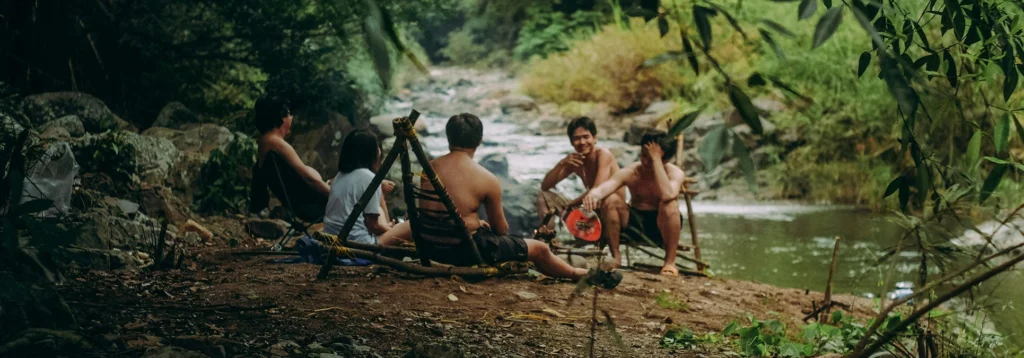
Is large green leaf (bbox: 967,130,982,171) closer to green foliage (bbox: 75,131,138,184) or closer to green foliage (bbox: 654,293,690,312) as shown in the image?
green foliage (bbox: 654,293,690,312)

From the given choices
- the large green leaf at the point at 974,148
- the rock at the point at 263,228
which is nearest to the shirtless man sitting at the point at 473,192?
the rock at the point at 263,228

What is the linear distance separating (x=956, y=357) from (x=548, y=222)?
2.62 meters

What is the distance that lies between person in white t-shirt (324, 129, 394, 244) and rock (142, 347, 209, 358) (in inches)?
94.8

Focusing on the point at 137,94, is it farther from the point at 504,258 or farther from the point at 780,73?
the point at 780,73

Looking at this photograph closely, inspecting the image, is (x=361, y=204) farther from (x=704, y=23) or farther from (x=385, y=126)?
(x=385, y=126)

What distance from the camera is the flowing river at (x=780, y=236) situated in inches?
254

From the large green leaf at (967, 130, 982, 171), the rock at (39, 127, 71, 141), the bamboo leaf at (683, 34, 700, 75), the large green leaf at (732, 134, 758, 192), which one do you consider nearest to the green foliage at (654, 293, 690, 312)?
the large green leaf at (967, 130, 982, 171)

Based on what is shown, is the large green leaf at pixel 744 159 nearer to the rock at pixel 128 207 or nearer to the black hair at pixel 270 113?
the black hair at pixel 270 113

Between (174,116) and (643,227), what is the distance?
15.3 feet

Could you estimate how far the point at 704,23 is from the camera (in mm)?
1665

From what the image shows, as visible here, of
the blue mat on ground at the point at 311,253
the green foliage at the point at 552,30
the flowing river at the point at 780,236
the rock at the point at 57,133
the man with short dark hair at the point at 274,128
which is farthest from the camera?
the green foliage at the point at 552,30

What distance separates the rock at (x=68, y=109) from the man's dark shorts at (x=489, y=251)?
365 centimetres

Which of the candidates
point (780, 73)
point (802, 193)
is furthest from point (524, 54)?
point (802, 193)

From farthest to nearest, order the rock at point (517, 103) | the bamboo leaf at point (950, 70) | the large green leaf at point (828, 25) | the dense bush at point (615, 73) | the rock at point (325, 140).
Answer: the rock at point (517, 103), the dense bush at point (615, 73), the rock at point (325, 140), the bamboo leaf at point (950, 70), the large green leaf at point (828, 25)
